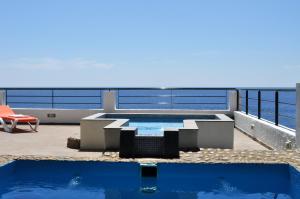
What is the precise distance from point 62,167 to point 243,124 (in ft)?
20.0

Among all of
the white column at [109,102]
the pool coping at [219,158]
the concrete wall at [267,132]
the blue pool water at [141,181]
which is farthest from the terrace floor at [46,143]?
the white column at [109,102]

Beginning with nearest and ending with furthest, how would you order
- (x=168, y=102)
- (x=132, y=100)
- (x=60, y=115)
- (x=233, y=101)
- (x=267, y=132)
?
(x=267, y=132) < (x=233, y=101) < (x=60, y=115) < (x=168, y=102) < (x=132, y=100)

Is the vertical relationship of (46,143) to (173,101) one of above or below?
above

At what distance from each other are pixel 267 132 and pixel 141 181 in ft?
12.3

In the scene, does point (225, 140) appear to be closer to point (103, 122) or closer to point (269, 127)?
point (269, 127)

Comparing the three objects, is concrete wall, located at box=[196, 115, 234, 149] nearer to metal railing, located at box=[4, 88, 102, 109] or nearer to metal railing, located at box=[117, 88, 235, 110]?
metal railing, located at box=[117, 88, 235, 110]

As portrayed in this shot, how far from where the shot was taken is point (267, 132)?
899 cm

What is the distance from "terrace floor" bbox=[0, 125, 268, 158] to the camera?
820 cm

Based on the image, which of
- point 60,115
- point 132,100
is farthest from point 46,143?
point 132,100

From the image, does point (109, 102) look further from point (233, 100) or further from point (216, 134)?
point (216, 134)

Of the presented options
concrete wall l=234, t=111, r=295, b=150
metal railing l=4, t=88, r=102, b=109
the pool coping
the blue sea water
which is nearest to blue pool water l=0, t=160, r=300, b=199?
the pool coping

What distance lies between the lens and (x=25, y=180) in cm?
654

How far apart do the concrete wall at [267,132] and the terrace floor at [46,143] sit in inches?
6.8

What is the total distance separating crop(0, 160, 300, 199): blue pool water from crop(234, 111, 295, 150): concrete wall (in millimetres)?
1532
